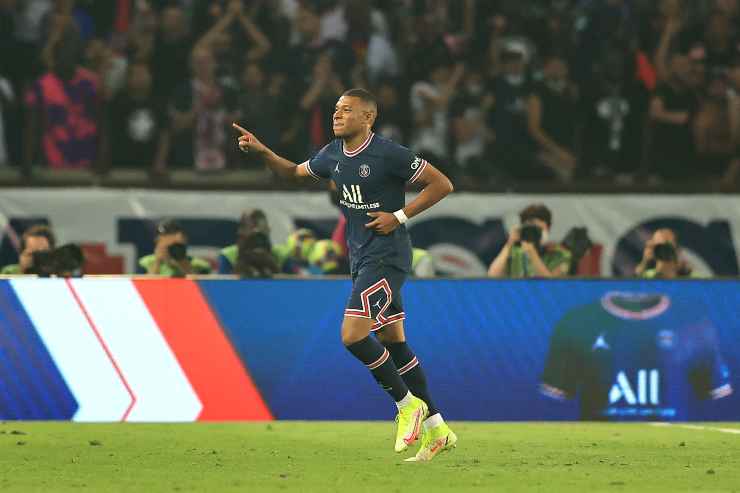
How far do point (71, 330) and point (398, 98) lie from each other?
6722 mm

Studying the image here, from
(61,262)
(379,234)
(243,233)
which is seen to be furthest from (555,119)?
(379,234)

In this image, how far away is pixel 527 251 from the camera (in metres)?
13.9

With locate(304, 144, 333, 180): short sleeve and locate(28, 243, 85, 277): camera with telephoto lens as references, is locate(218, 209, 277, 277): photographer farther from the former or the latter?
locate(304, 144, 333, 180): short sleeve

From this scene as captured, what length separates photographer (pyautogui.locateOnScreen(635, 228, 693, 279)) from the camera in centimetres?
1402

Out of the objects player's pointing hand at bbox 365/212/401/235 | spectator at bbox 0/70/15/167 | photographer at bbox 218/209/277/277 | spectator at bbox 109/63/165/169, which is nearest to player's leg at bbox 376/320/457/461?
player's pointing hand at bbox 365/212/401/235

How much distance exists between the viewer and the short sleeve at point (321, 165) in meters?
10.0

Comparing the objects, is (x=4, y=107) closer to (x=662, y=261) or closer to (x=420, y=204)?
(x=662, y=261)

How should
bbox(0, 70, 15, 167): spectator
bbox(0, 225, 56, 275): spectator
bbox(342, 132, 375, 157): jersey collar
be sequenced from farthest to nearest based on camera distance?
bbox(0, 70, 15, 167): spectator
bbox(0, 225, 56, 275): spectator
bbox(342, 132, 375, 157): jersey collar

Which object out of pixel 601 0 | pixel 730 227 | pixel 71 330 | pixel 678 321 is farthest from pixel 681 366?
pixel 601 0

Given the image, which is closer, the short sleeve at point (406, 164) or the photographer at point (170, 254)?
the short sleeve at point (406, 164)

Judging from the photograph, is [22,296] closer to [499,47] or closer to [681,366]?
[681,366]

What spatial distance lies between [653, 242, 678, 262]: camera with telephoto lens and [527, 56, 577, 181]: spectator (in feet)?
14.4

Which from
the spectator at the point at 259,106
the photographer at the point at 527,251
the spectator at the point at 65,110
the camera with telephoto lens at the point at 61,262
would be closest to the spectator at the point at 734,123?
the photographer at the point at 527,251

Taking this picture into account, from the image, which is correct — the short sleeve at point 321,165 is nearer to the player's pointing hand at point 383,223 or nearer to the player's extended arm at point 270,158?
the player's extended arm at point 270,158
